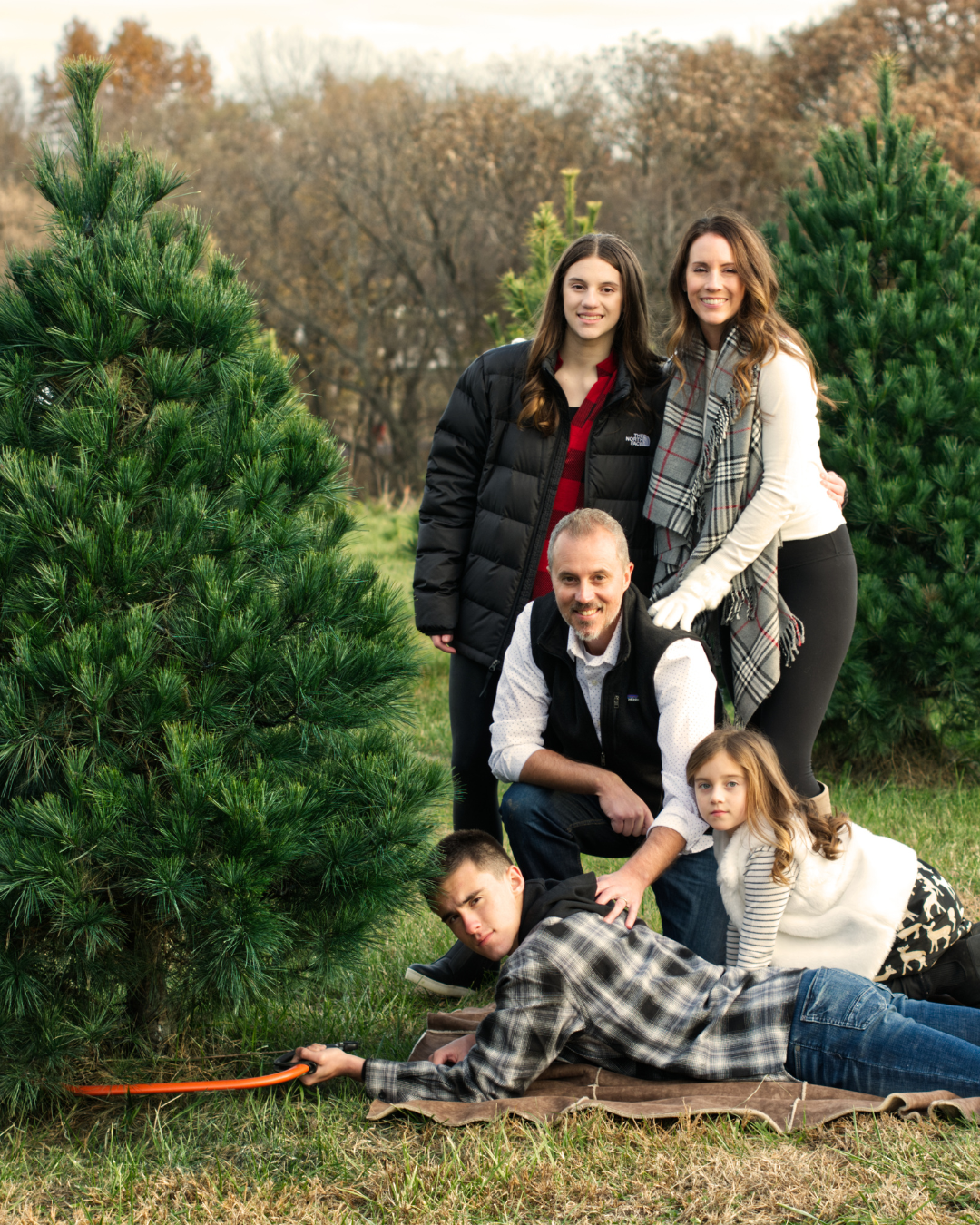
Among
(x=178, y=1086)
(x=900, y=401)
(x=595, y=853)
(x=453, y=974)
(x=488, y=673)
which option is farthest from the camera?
(x=900, y=401)

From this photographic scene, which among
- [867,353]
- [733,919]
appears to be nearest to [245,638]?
[733,919]

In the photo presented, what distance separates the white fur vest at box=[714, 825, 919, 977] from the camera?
309 cm

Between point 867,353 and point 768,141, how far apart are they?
930 inches

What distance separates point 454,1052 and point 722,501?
5.65 ft

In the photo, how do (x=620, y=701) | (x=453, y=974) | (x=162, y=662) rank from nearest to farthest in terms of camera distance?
(x=162, y=662) < (x=620, y=701) < (x=453, y=974)

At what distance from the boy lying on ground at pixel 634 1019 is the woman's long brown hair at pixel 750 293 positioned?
1579mm

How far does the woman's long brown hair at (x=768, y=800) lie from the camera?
3033mm

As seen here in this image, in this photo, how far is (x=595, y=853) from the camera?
352 cm

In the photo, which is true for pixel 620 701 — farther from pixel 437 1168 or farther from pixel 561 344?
pixel 437 1168

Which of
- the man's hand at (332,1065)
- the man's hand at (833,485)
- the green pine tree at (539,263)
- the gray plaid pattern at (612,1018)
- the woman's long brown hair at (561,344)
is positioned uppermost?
the green pine tree at (539,263)

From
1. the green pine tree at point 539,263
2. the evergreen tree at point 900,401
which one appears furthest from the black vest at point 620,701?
the green pine tree at point 539,263

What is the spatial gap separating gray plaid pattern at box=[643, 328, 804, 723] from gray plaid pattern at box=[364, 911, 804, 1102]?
3.24 feet

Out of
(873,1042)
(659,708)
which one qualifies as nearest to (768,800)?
(659,708)

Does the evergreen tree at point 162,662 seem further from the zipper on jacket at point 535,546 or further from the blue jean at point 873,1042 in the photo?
the blue jean at point 873,1042
